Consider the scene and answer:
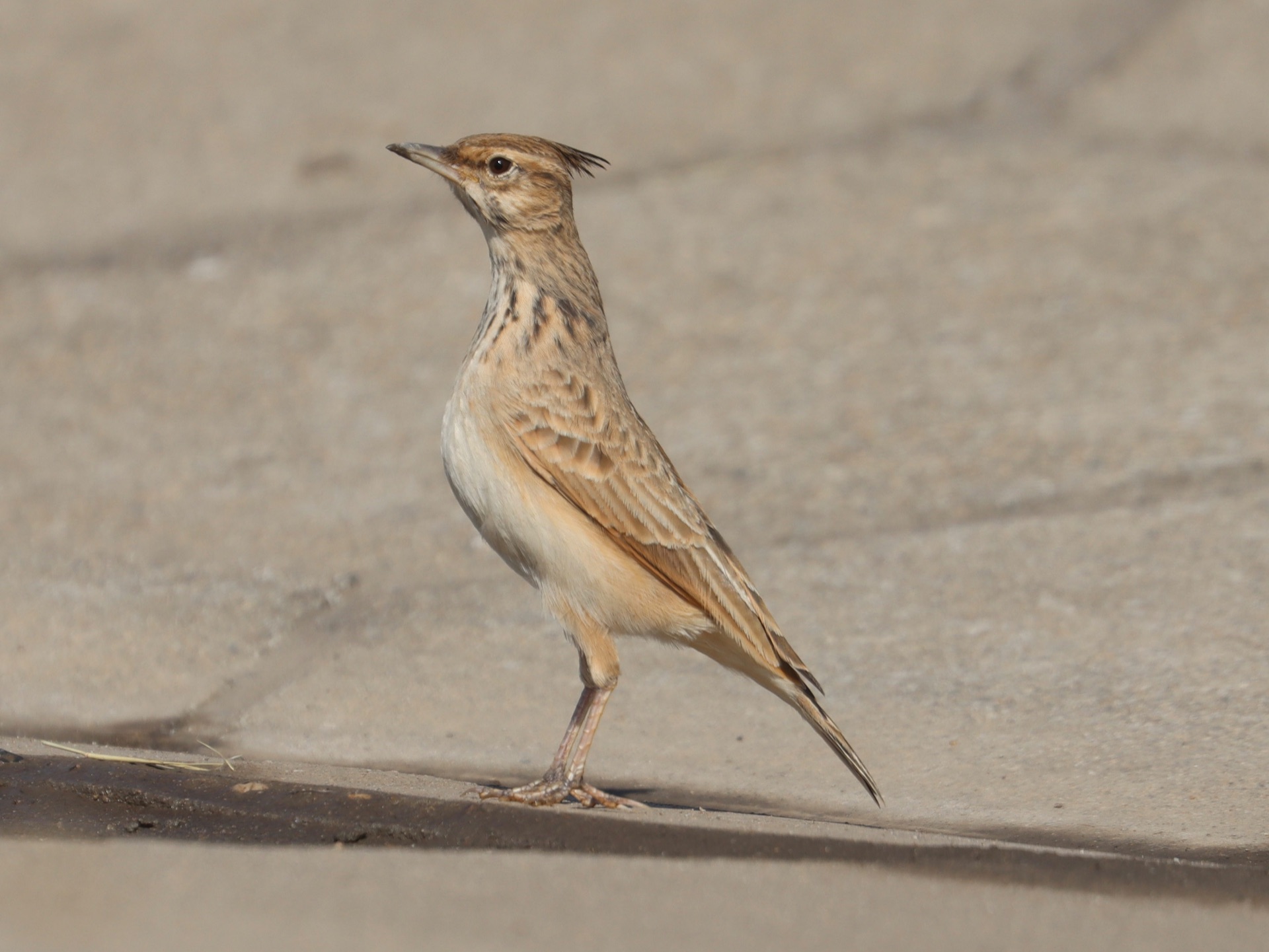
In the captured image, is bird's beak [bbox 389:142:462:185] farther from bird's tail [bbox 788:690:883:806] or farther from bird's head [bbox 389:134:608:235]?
bird's tail [bbox 788:690:883:806]

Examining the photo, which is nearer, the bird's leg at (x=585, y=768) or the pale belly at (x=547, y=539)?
the bird's leg at (x=585, y=768)

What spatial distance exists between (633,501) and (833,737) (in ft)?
2.75

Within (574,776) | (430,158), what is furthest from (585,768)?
(430,158)

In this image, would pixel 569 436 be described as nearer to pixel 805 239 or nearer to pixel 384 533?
pixel 384 533

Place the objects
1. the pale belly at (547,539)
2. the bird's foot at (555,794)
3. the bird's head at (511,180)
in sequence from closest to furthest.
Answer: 1. the bird's foot at (555,794)
2. the pale belly at (547,539)
3. the bird's head at (511,180)

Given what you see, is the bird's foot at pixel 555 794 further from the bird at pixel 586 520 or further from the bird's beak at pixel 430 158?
the bird's beak at pixel 430 158

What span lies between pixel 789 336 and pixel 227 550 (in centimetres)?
303

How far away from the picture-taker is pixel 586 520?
4.66m

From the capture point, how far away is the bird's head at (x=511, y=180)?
4.99 metres

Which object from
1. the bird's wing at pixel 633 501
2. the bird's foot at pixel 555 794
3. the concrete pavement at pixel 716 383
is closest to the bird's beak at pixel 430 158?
the bird's wing at pixel 633 501


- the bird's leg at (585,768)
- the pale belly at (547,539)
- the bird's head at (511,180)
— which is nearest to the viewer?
the bird's leg at (585,768)

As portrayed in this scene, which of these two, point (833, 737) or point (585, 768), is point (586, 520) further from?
point (833, 737)

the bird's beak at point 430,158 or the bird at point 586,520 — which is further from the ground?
the bird's beak at point 430,158

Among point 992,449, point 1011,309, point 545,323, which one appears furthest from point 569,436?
point 1011,309
